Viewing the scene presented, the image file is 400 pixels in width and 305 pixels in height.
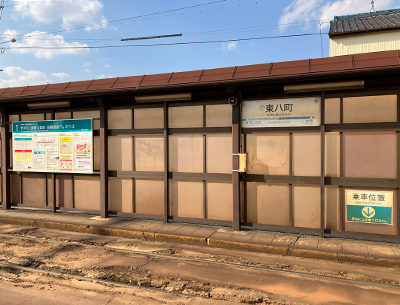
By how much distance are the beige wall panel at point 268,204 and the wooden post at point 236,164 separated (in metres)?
0.31

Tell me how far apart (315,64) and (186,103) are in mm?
3358

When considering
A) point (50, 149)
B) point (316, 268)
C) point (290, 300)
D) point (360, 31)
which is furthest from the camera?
point (360, 31)

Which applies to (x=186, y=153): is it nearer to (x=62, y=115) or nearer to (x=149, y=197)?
(x=149, y=197)

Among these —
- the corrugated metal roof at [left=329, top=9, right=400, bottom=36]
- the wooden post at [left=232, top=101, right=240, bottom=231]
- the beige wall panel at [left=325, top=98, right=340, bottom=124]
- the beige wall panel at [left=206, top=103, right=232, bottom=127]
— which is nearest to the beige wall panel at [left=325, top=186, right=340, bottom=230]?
the beige wall panel at [left=325, top=98, right=340, bottom=124]

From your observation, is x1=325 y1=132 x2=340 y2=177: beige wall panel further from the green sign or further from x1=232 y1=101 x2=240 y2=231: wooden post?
x1=232 y1=101 x2=240 y2=231: wooden post

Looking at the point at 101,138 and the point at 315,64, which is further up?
the point at 315,64

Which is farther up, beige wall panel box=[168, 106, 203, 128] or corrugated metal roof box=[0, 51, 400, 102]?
corrugated metal roof box=[0, 51, 400, 102]

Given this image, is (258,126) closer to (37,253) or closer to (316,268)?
(316,268)

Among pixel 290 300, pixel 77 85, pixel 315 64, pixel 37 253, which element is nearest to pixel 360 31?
pixel 315 64

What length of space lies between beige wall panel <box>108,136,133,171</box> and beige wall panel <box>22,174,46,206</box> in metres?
2.76

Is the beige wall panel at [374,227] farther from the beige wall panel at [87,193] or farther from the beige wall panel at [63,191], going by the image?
the beige wall panel at [63,191]

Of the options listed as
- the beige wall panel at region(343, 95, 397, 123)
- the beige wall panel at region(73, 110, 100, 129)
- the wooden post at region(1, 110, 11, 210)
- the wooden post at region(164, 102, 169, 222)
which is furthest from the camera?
the wooden post at region(1, 110, 11, 210)

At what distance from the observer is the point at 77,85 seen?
29.8 ft

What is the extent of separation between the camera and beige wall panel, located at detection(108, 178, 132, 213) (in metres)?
9.07
